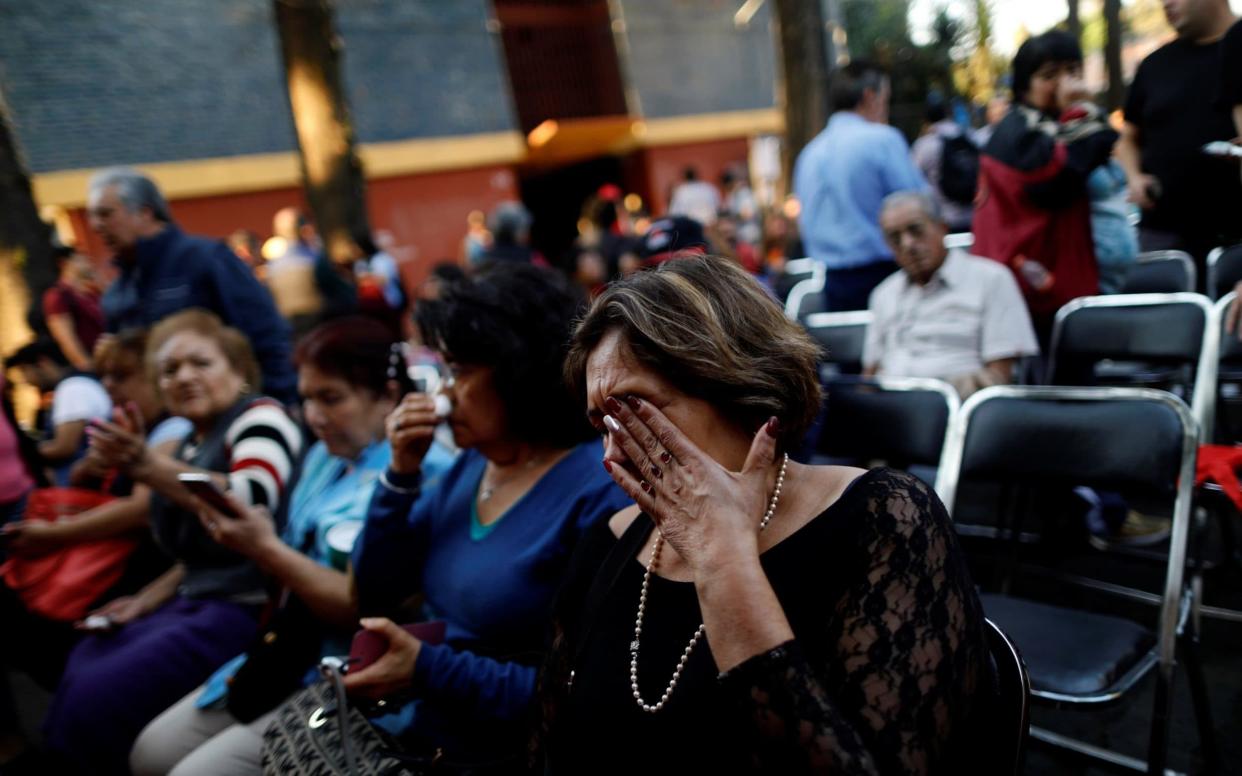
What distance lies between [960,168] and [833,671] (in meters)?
4.11

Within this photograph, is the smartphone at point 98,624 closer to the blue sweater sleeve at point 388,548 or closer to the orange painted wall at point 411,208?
the blue sweater sleeve at point 388,548

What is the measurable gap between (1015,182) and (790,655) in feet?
10.5

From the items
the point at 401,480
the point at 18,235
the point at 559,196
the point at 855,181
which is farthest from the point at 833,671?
the point at 559,196

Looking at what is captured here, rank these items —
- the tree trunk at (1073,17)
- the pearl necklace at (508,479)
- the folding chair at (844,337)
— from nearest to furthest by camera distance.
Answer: the pearl necklace at (508,479) → the folding chair at (844,337) → the tree trunk at (1073,17)

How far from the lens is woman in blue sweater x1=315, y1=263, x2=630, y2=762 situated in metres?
1.86

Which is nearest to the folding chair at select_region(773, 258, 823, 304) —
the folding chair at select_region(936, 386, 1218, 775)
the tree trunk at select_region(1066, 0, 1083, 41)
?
the folding chair at select_region(936, 386, 1218, 775)

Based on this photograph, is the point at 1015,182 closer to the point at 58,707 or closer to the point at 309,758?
the point at 309,758

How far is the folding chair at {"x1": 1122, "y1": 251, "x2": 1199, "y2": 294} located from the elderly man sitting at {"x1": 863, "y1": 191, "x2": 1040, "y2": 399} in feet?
2.97

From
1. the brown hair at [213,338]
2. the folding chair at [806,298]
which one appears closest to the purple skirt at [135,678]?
the brown hair at [213,338]

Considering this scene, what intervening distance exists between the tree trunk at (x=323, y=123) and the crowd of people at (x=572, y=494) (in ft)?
9.29

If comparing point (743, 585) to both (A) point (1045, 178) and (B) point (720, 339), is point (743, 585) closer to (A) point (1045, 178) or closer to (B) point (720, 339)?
(B) point (720, 339)

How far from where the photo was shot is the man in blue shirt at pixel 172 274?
4113 mm

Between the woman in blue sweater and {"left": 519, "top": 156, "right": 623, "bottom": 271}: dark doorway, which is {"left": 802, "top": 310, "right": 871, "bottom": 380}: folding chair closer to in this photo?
the woman in blue sweater

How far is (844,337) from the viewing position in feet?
14.0
